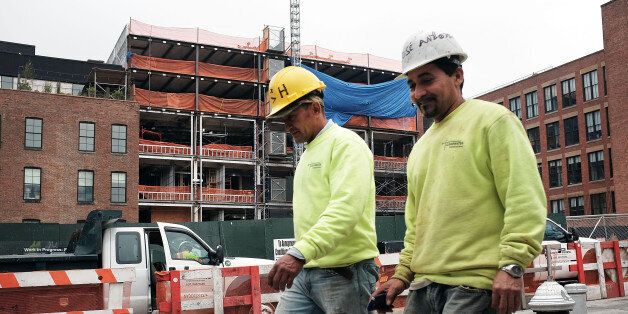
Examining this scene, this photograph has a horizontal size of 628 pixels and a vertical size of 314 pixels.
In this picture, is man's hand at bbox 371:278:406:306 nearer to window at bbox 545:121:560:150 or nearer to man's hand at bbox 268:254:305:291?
man's hand at bbox 268:254:305:291

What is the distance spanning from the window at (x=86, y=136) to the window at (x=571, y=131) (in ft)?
127

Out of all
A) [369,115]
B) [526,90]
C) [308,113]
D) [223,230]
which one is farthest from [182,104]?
→ [308,113]

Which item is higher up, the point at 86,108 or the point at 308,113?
the point at 86,108

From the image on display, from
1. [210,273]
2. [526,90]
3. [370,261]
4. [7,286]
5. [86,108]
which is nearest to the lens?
[370,261]

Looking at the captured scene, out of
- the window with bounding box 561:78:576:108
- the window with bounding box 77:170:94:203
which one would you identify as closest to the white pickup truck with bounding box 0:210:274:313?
the window with bounding box 77:170:94:203

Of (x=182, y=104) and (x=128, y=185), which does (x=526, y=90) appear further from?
(x=128, y=185)

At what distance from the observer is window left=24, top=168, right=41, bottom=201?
41.0 metres

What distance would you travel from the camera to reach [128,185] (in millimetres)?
43875

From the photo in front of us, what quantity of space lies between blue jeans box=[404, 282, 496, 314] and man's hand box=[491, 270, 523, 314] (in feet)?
0.50

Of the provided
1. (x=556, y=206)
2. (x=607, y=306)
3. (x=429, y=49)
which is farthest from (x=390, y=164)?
(x=429, y=49)

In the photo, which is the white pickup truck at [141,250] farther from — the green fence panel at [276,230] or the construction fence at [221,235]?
the green fence panel at [276,230]

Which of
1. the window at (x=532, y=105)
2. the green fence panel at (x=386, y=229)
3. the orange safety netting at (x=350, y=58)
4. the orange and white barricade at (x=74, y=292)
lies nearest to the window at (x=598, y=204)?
the window at (x=532, y=105)

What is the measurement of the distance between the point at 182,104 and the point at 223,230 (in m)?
25.7

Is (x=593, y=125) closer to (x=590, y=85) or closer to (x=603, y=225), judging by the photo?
(x=590, y=85)
